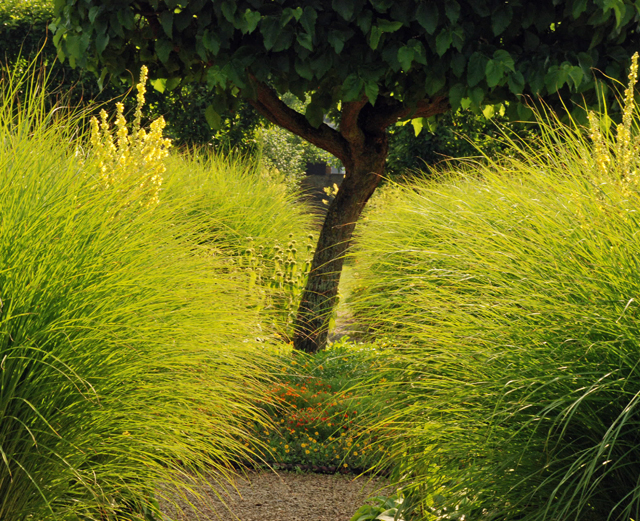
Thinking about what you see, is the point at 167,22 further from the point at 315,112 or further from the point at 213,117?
the point at 315,112

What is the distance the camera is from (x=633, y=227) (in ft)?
6.95

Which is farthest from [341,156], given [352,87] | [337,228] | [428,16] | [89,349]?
[89,349]

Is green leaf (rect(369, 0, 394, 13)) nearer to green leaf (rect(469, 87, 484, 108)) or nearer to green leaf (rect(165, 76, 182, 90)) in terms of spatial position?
green leaf (rect(469, 87, 484, 108))

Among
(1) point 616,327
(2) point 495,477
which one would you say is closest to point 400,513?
(2) point 495,477

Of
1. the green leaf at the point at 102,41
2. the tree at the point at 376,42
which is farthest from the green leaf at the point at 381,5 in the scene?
the green leaf at the point at 102,41

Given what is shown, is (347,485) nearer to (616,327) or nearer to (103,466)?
(103,466)

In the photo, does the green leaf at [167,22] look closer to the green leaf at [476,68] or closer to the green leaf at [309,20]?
the green leaf at [309,20]

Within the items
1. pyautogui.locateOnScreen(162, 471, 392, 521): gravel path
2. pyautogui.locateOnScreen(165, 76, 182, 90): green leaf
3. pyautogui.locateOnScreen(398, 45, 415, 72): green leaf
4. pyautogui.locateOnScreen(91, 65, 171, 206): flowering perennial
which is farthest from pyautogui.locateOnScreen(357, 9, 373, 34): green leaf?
pyautogui.locateOnScreen(162, 471, 392, 521): gravel path

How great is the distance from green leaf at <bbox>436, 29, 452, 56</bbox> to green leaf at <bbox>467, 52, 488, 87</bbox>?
19cm

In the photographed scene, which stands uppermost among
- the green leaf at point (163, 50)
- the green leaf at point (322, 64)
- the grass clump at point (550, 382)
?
the green leaf at point (322, 64)

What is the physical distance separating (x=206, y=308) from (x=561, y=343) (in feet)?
4.24

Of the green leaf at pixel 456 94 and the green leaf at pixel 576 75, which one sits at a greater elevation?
the green leaf at pixel 576 75

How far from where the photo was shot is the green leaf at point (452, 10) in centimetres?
393

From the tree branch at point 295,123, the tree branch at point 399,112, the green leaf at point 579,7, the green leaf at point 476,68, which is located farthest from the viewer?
the tree branch at point 295,123
